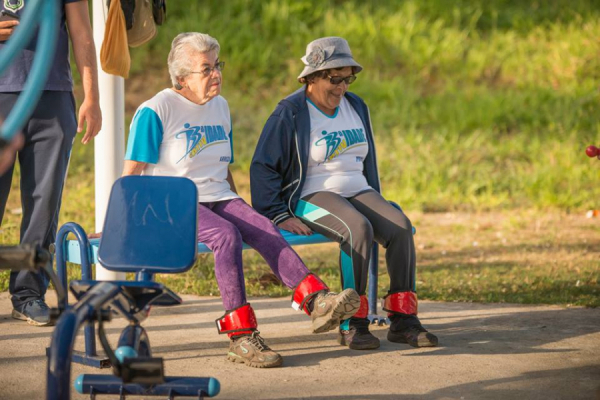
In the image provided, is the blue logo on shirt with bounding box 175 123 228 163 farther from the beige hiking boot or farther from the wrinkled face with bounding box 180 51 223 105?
the beige hiking boot

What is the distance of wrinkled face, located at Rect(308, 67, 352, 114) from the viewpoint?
4.86 m

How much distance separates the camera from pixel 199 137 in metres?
4.50

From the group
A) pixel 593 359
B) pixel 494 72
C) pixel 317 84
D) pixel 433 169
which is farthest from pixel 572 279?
pixel 494 72

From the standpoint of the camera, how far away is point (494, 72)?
12.4 meters

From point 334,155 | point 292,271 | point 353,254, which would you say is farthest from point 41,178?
point 353,254

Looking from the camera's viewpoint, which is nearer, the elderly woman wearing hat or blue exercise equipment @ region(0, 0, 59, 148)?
blue exercise equipment @ region(0, 0, 59, 148)

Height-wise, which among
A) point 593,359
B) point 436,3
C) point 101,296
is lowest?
point 593,359

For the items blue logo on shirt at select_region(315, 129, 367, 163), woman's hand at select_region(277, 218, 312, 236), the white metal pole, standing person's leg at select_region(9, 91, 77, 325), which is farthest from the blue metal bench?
the white metal pole

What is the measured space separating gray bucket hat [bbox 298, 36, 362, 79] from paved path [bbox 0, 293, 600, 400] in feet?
4.55

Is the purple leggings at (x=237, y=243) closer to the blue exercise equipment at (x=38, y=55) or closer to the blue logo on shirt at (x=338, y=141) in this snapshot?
the blue logo on shirt at (x=338, y=141)

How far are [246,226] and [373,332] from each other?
3.24 ft

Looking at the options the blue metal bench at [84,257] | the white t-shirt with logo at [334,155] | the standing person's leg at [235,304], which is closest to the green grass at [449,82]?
the white t-shirt with logo at [334,155]

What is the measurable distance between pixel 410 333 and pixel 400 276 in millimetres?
282

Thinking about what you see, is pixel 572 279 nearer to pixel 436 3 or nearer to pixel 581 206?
pixel 581 206
